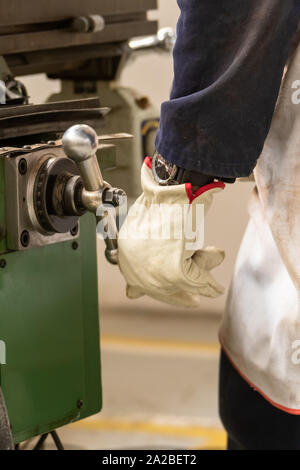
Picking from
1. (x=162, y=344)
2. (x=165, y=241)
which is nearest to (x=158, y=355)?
(x=162, y=344)

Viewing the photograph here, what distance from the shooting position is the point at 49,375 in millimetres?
1170

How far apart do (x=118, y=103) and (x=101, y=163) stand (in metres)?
0.71

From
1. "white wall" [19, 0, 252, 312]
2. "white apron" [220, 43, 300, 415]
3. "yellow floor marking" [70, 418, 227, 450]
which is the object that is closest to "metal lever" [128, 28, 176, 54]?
"white apron" [220, 43, 300, 415]

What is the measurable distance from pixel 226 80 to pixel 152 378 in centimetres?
182

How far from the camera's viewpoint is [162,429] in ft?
7.56

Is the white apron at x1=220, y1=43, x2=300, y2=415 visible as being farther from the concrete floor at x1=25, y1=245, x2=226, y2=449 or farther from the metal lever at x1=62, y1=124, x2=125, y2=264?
the concrete floor at x1=25, y1=245, x2=226, y2=449

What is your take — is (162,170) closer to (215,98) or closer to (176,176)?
(176,176)

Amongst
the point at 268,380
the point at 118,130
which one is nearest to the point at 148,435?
the point at 118,130

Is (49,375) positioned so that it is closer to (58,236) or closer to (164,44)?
(58,236)

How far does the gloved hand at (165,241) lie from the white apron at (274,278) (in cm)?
10

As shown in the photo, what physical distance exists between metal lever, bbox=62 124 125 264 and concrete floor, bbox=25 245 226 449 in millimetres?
1053

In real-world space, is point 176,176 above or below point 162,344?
above

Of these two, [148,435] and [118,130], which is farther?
[148,435]

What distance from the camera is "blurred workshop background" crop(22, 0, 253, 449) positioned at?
7.52ft
